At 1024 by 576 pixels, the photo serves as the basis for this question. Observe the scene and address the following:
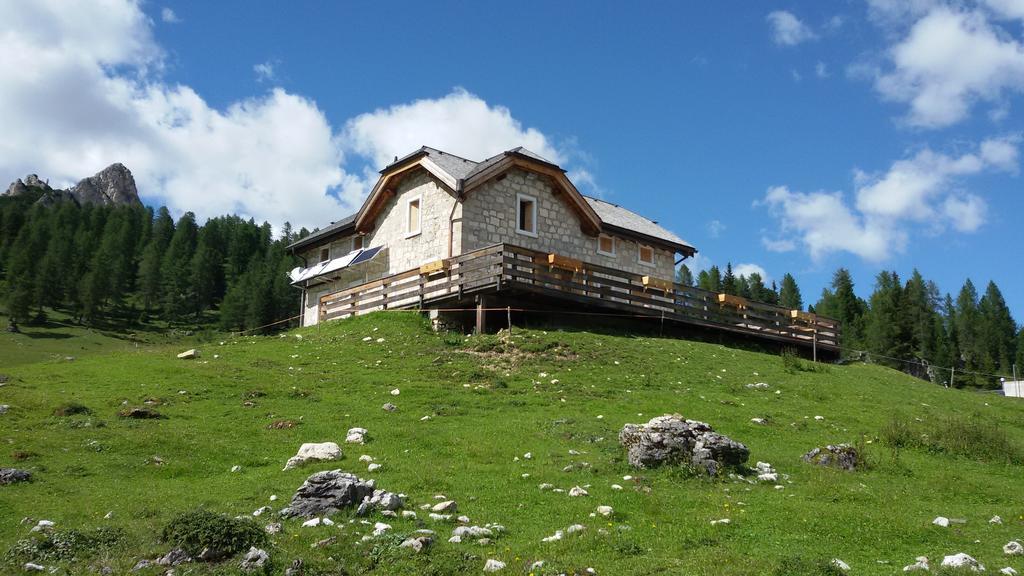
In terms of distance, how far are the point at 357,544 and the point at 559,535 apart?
2869 millimetres

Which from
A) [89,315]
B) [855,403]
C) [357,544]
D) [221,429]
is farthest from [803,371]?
[89,315]

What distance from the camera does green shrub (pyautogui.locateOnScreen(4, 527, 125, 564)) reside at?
34.4ft

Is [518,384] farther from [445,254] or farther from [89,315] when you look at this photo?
[89,315]

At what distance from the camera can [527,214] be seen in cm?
3900

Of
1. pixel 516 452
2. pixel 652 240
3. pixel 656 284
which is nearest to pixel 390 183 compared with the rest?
pixel 656 284

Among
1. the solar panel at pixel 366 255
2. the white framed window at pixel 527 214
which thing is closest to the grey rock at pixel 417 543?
the white framed window at pixel 527 214

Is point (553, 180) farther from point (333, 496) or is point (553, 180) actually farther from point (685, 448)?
point (333, 496)

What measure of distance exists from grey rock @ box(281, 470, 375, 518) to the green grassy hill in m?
0.44

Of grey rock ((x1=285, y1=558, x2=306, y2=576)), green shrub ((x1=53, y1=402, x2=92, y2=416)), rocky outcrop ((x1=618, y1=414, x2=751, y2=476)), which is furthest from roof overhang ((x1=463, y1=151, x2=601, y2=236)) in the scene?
grey rock ((x1=285, y1=558, x2=306, y2=576))

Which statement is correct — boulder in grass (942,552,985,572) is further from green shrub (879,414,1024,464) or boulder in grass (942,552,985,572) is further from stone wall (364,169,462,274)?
stone wall (364,169,462,274)

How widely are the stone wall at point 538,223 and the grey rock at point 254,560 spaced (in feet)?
85.6

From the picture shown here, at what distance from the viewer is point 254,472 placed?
15.4 m

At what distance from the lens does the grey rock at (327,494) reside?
12.5 m

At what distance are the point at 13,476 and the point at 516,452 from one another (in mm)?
9255
